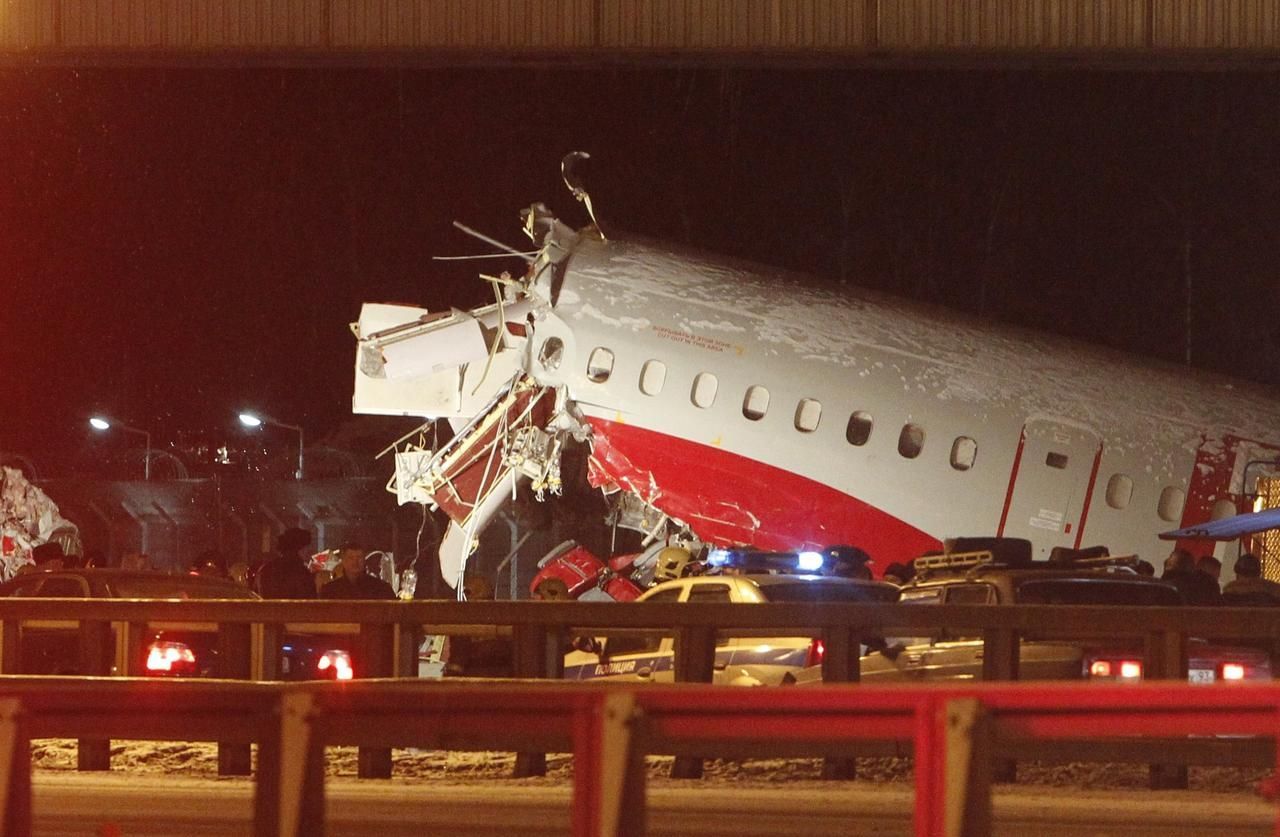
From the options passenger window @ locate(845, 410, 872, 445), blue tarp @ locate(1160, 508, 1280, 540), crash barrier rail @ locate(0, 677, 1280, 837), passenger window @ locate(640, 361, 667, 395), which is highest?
passenger window @ locate(640, 361, 667, 395)

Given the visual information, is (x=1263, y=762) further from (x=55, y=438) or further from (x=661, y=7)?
(x=55, y=438)

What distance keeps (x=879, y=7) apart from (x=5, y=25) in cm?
738

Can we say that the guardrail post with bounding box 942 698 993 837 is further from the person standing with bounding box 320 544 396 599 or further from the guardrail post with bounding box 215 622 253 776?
the person standing with bounding box 320 544 396 599

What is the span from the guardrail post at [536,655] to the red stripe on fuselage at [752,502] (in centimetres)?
1166

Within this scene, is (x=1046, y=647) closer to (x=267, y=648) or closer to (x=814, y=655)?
(x=814, y=655)

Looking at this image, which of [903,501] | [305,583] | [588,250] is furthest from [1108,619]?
[588,250]

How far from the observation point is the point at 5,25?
1484cm

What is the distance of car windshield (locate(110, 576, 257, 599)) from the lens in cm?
1407

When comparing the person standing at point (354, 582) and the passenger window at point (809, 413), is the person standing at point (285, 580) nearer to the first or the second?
the person standing at point (354, 582)

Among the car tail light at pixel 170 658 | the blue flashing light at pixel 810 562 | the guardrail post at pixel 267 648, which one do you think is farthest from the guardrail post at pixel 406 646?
the blue flashing light at pixel 810 562

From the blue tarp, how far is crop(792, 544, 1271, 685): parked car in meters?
4.85

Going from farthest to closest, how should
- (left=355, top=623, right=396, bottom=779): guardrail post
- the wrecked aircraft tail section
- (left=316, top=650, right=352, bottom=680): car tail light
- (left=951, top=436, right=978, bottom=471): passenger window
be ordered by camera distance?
the wrecked aircraft tail section, (left=951, top=436, right=978, bottom=471): passenger window, (left=316, top=650, right=352, bottom=680): car tail light, (left=355, top=623, right=396, bottom=779): guardrail post

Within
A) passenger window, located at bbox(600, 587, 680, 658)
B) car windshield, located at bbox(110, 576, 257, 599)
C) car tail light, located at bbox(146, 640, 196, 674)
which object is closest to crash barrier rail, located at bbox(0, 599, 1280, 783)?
car tail light, located at bbox(146, 640, 196, 674)

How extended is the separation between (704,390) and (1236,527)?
273 inches
